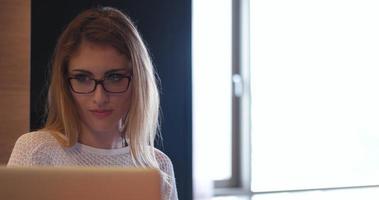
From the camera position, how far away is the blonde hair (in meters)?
1.22

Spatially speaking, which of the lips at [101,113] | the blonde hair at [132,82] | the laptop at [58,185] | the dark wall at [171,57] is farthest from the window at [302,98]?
the laptop at [58,185]

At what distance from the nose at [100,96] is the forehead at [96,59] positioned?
0.04 meters

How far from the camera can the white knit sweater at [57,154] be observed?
1.13 meters

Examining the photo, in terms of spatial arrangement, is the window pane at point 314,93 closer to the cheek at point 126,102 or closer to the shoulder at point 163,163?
the shoulder at point 163,163

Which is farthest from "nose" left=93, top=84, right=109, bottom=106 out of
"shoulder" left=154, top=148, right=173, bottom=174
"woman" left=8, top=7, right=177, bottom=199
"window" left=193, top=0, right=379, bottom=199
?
"window" left=193, top=0, right=379, bottom=199

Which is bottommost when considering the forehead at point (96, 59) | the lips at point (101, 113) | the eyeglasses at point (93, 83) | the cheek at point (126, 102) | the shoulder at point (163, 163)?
the shoulder at point (163, 163)

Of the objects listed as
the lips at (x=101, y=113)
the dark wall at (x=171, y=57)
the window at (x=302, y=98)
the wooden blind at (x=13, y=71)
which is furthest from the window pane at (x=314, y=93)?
the lips at (x=101, y=113)

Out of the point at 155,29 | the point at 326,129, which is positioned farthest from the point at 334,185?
the point at 155,29

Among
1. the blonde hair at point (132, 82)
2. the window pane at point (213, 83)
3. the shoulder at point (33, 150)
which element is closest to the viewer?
the shoulder at point (33, 150)

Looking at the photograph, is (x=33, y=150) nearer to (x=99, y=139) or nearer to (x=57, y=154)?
(x=57, y=154)

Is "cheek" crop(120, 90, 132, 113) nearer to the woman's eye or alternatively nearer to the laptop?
the woman's eye

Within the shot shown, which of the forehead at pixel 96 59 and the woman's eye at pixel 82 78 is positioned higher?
the forehead at pixel 96 59

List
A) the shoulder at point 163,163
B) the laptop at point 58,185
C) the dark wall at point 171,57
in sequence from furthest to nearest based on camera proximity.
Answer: the dark wall at point 171,57, the shoulder at point 163,163, the laptop at point 58,185

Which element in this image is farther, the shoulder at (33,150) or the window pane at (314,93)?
the window pane at (314,93)
